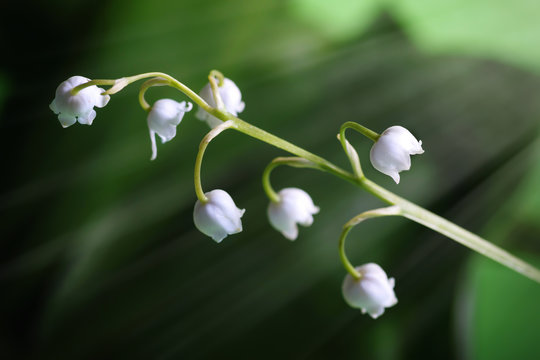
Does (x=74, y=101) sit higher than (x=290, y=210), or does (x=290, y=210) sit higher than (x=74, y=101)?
(x=74, y=101)

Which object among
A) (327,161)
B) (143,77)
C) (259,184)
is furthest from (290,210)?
(259,184)

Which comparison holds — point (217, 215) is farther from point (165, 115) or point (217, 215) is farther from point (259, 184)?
point (259, 184)

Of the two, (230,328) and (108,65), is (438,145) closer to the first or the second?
(230,328)

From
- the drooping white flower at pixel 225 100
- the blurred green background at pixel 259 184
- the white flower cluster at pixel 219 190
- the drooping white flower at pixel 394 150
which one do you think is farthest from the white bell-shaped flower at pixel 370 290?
the blurred green background at pixel 259 184

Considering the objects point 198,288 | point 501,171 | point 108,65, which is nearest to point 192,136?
point 108,65

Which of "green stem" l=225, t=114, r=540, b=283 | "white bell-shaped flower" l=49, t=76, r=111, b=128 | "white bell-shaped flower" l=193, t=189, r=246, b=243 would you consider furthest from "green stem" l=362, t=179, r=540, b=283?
"white bell-shaped flower" l=49, t=76, r=111, b=128

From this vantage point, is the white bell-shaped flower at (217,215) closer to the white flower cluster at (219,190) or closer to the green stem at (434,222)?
the white flower cluster at (219,190)
